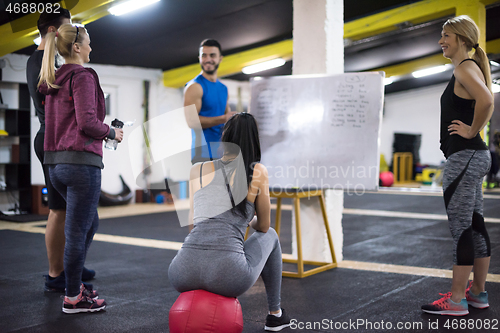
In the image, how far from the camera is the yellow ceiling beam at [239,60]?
809 centimetres

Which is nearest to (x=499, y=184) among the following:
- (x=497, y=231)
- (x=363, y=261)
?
(x=497, y=231)

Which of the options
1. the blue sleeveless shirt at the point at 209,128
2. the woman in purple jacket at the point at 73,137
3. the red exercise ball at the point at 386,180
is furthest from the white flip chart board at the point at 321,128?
the red exercise ball at the point at 386,180

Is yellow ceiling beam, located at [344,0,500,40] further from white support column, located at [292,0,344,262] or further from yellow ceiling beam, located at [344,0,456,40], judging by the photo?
white support column, located at [292,0,344,262]

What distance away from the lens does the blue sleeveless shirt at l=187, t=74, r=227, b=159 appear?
274cm

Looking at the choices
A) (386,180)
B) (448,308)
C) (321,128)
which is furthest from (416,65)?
(448,308)

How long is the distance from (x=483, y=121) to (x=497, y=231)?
320cm

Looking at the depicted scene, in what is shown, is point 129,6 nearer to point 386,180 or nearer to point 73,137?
point 73,137

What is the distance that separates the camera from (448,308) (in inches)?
85.7

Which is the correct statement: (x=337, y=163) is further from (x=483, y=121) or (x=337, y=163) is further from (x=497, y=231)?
(x=497, y=231)

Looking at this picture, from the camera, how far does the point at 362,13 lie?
714 centimetres

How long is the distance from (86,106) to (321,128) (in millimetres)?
1525

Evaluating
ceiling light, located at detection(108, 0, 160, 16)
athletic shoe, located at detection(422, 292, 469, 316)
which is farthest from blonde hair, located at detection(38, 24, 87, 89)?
ceiling light, located at detection(108, 0, 160, 16)

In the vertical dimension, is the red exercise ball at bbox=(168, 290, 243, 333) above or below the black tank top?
below

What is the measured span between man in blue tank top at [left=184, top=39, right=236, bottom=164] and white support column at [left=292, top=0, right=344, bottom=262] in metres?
0.77
